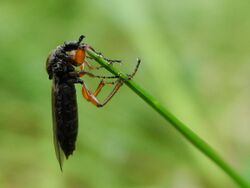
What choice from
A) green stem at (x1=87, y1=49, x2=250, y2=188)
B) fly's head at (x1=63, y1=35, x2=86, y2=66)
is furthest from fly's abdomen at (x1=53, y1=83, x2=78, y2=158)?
green stem at (x1=87, y1=49, x2=250, y2=188)

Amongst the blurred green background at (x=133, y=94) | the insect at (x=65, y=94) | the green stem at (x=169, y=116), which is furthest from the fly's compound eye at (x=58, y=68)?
the blurred green background at (x=133, y=94)

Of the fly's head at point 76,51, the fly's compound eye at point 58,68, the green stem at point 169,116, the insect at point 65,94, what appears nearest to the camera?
the green stem at point 169,116

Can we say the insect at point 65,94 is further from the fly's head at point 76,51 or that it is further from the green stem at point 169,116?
the green stem at point 169,116

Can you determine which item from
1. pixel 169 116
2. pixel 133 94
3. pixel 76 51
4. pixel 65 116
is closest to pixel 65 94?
pixel 65 116

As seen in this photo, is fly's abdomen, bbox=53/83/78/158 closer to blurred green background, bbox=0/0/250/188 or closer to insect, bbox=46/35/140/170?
insect, bbox=46/35/140/170

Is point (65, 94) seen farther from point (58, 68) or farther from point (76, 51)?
point (76, 51)

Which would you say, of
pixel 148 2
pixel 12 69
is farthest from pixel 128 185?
pixel 148 2
